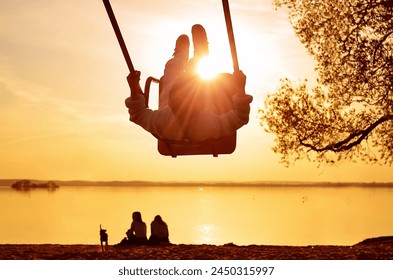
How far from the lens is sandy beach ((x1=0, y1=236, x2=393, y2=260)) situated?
16.5m

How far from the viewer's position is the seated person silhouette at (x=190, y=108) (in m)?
8.79

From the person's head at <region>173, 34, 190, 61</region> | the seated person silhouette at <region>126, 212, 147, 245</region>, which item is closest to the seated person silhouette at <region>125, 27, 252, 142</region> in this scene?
the person's head at <region>173, 34, 190, 61</region>

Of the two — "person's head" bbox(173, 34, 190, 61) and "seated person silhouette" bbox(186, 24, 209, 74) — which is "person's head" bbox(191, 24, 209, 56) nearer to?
"seated person silhouette" bbox(186, 24, 209, 74)

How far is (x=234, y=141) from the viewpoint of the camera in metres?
9.31

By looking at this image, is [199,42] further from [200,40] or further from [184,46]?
[184,46]

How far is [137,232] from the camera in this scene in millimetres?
19828

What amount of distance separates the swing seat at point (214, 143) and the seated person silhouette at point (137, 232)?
10.3 m

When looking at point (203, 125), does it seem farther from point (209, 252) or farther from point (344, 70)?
point (344, 70)

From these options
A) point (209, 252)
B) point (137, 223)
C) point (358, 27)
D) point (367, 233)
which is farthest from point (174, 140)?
point (367, 233)

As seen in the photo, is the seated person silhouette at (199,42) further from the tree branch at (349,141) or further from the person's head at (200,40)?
the tree branch at (349,141)

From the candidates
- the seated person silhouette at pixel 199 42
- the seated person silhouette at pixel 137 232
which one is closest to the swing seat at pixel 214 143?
the seated person silhouette at pixel 199 42

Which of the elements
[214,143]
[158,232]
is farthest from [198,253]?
[214,143]
